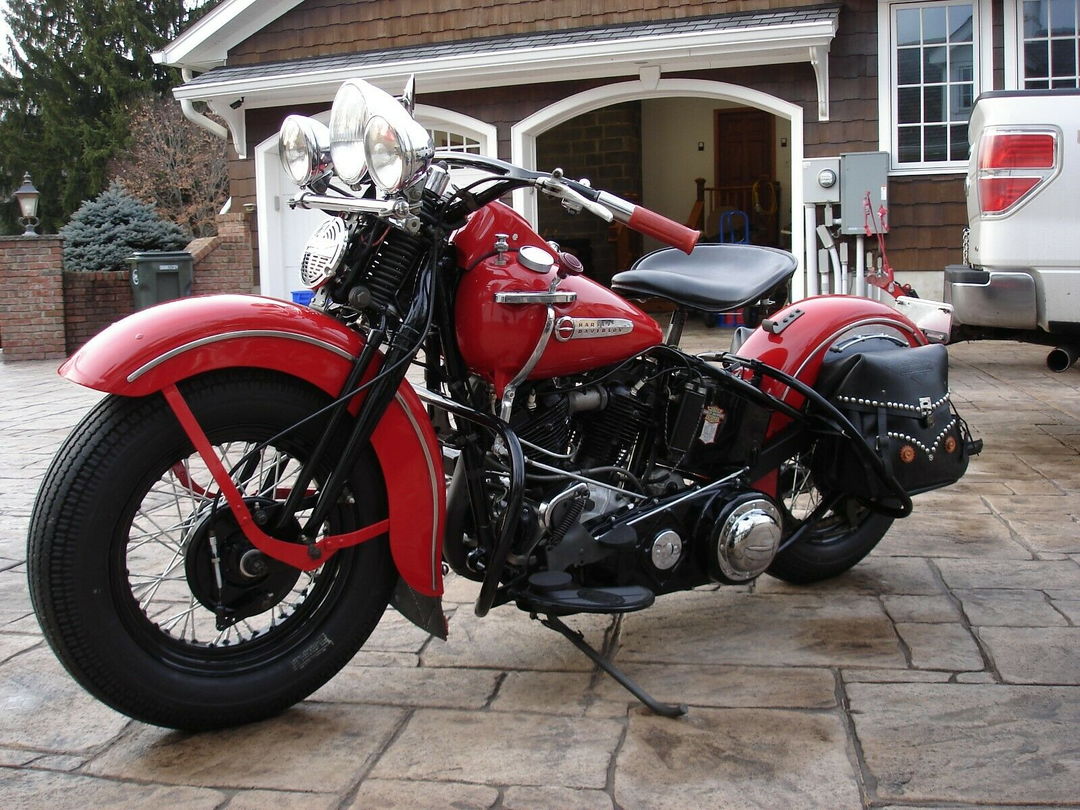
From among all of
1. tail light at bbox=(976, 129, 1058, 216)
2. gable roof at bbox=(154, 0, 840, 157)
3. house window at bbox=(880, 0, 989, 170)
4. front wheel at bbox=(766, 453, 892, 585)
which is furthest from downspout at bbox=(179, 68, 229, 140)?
front wheel at bbox=(766, 453, 892, 585)

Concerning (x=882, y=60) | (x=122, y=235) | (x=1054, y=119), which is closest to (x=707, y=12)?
(x=882, y=60)

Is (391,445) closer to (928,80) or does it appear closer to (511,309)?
(511,309)

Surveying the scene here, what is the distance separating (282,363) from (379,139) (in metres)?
0.52

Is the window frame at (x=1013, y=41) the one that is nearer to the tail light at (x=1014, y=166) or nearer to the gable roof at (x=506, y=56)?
the gable roof at (x=506, y=56)

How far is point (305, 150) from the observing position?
2707 millimetres

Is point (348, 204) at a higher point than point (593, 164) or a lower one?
lower

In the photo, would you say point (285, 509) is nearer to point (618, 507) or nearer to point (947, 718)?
point (618, 507)

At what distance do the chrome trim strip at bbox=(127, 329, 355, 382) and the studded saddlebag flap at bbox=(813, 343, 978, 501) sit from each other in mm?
1461

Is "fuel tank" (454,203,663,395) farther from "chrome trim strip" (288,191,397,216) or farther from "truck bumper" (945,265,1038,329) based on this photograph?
"truck bumper" (945,265,1038,329)

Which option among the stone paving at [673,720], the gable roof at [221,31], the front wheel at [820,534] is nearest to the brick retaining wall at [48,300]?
the gable roof at [221,31]

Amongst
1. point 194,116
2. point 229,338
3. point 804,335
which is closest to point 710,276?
point 804,335

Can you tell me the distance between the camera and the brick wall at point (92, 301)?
12344 millimetres

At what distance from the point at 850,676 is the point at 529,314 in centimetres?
122

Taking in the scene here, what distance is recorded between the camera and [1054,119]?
5.30m
